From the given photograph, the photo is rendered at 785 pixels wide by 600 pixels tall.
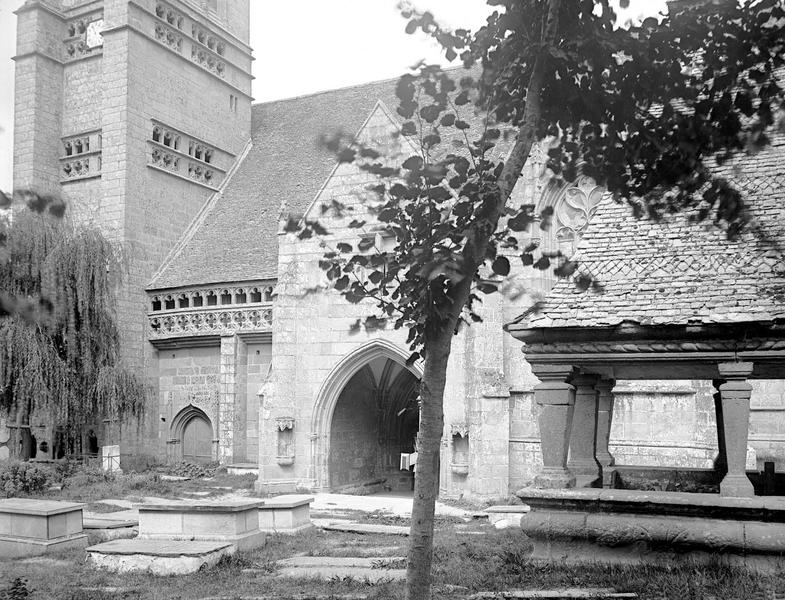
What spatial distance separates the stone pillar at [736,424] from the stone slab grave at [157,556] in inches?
223

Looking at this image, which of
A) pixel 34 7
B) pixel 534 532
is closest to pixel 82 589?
pixel 534 532

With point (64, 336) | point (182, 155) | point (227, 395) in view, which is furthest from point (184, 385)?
point (182, 155)

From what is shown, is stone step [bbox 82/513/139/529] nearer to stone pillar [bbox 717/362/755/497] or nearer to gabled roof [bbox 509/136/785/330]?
gabled roof [bbox 509/136/785/330]

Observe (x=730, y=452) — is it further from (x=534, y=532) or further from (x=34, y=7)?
(x=34, y=7)

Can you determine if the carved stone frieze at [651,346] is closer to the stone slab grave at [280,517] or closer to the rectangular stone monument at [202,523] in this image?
the rectangular stone monument at [202,523]

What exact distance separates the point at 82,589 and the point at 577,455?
19.0 ft

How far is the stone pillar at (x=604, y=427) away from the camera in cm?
1045

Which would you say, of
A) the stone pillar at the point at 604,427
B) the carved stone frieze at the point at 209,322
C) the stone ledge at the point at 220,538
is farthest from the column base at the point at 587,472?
the carved stone frieze at the point at 209,322

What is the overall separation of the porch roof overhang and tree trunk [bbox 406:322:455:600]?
10.0 feet

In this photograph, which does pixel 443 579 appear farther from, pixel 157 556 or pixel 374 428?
pixel 374 428

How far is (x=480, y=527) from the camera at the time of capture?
13.4 meters

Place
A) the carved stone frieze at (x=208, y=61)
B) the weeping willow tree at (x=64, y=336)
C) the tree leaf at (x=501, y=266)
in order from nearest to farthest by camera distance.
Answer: the tree leaf at (x=501, y=266) → the weeping willow tree at (x=64, y=336) → the carved stone frieze at (x=208, y=61)

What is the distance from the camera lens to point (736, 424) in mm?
8141

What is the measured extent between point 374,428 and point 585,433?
12.7 m
